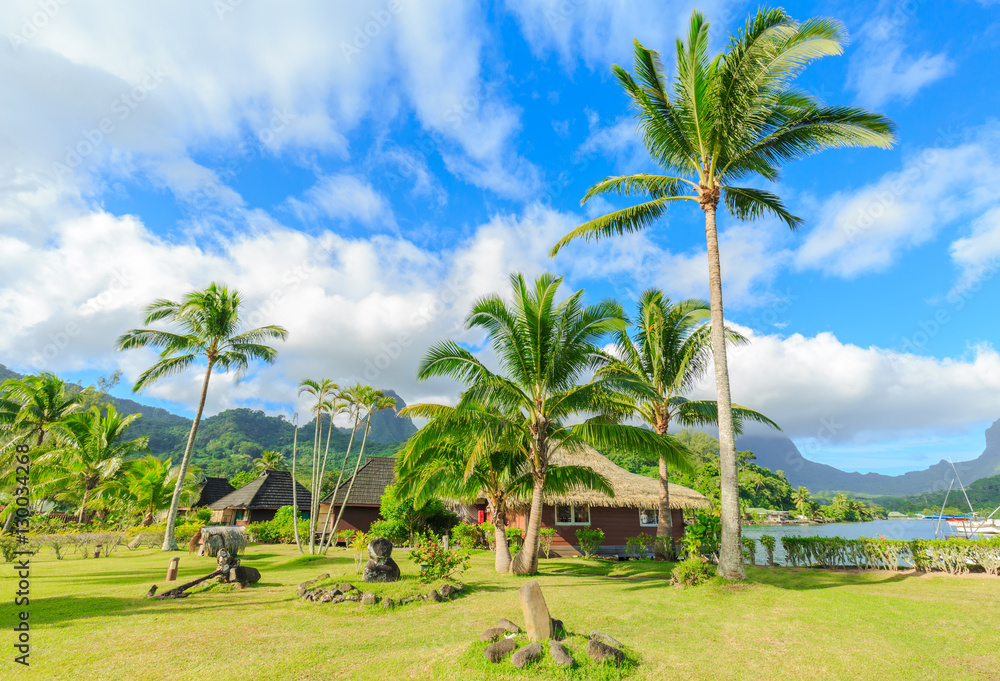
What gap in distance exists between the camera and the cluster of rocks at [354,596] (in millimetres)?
8750

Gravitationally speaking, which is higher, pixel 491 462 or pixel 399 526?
pixel 491 462

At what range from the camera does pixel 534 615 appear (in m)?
5.77

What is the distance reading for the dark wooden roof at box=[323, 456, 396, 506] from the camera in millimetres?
25531

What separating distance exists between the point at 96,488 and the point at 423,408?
19.0 meters

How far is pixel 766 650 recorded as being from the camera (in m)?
6.02

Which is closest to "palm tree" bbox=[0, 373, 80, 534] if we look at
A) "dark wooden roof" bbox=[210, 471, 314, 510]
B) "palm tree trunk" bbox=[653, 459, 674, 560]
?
"dark wooden roof" bbox=[210, 471, 314, 510]

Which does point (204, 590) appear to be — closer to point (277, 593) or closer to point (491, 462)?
point (277, 593)

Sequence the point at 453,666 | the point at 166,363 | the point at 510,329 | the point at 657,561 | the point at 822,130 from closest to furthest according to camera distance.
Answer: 1. the point at 453,666
2. the point at 822,130
3. the point at 510,329
4. the point at 657,561
5. the point at 166,363

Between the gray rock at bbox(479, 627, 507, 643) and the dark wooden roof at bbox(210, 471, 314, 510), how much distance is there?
26.5m

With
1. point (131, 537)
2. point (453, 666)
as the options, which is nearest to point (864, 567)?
point (453, 666)

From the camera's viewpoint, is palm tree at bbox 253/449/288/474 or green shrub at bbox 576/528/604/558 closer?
green shrub at bbox 576/528/604/558

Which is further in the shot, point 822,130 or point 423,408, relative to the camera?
point 423,408

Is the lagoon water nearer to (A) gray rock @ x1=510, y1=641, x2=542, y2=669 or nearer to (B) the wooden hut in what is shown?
(A) gray rock @ x1=510, y1=641, x2=542, y2=669

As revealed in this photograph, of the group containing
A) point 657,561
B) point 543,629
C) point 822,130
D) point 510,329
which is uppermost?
point 822,130
